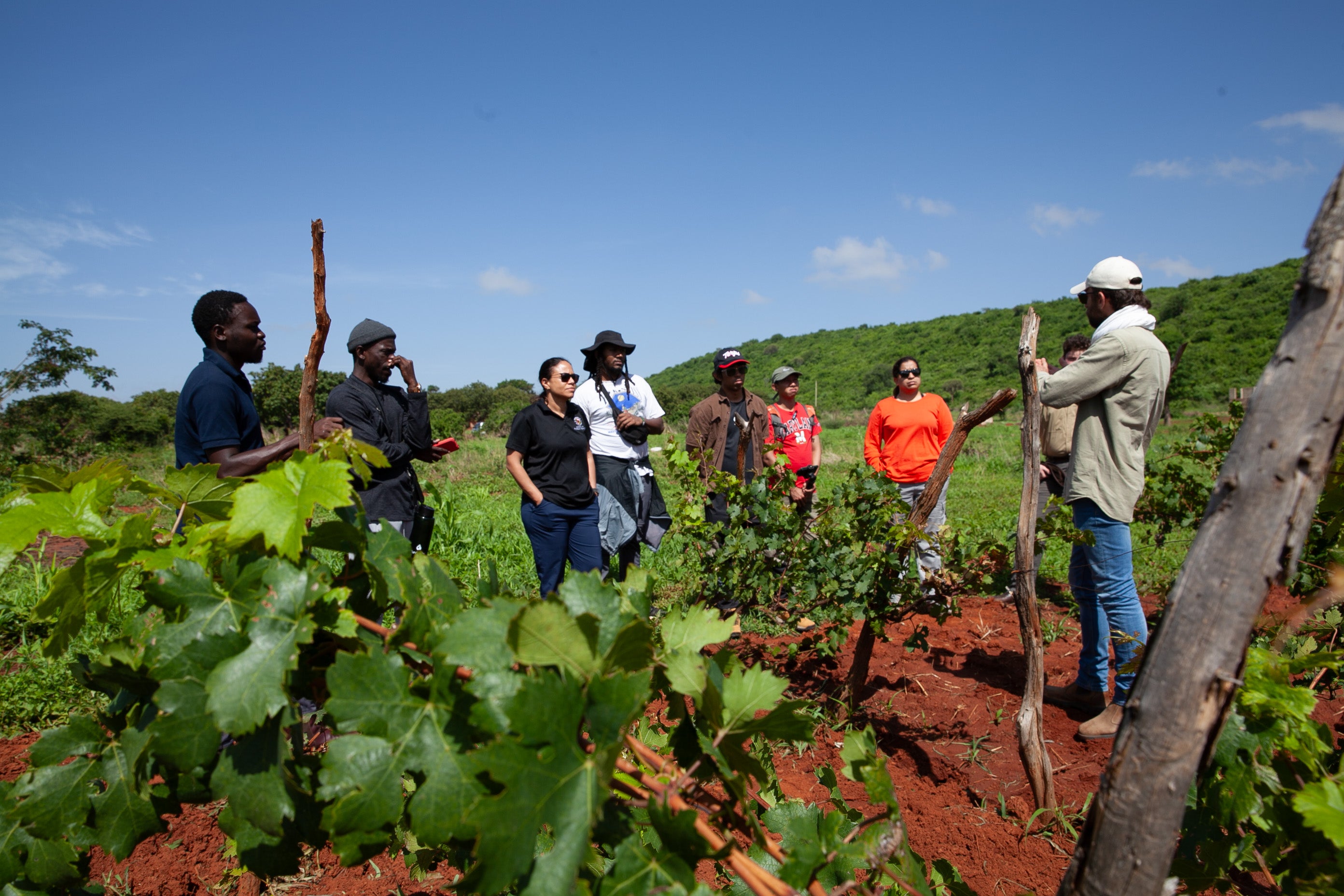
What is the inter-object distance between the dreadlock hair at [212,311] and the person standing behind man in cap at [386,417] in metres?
0.70

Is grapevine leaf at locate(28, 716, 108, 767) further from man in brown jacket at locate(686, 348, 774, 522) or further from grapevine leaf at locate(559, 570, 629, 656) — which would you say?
man in brown jacket at locate(686, 348, 774, 522)

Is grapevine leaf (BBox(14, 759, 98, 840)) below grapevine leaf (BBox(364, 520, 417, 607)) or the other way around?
below

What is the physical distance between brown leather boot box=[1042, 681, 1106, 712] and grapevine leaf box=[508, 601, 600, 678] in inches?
127

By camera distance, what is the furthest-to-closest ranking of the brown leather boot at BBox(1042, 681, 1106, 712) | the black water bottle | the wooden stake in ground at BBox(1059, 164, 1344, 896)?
the black water bottle → the brown leather boot at BBox(1042, 681, 1106, 712) → the wooden stake in ground at BBox(1059, 164, 1344, 896)

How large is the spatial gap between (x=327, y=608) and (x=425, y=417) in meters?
3.01

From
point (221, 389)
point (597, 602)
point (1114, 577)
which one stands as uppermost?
point (221, 389)

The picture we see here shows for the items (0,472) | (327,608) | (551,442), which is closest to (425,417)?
(551,442)

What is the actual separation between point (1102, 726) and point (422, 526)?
3497 millimetres

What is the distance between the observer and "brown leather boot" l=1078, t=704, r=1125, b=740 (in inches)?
123

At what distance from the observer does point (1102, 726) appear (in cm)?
315

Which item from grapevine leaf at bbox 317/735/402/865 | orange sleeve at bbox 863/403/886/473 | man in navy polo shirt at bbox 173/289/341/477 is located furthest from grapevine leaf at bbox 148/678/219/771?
orange sleeve at bbox 863/403/886/473

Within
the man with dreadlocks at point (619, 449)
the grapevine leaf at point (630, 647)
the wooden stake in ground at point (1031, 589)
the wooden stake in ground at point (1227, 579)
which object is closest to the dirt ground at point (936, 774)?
the wooden stake in ground at point (1031, 589)

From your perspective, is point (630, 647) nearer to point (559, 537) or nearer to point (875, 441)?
point (559, 537)

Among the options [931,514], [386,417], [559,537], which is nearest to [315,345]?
[386,417]
